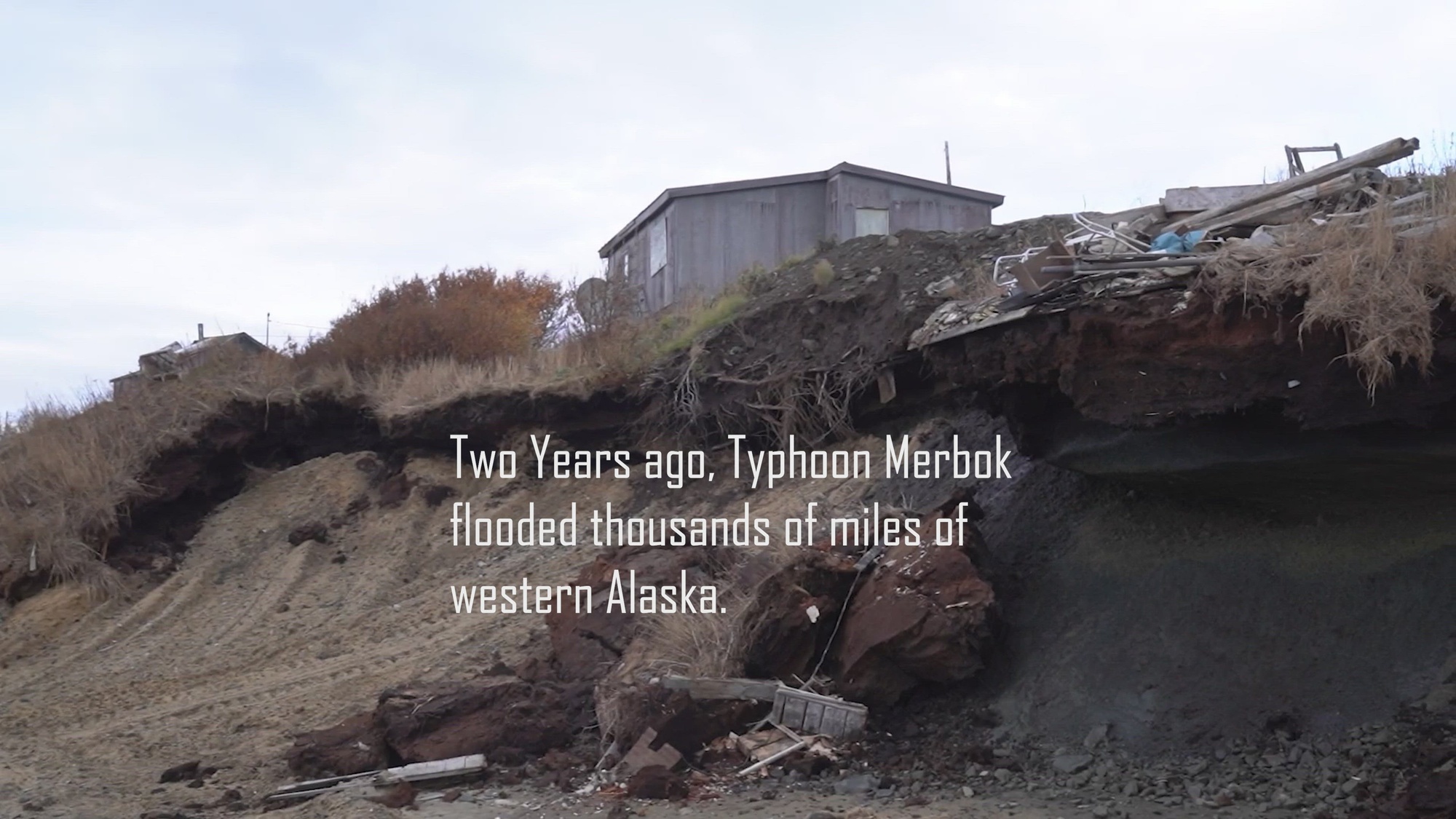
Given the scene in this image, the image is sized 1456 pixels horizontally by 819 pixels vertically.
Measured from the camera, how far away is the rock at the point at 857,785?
793 centimetres

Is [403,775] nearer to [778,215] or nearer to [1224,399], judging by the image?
[1224,399]

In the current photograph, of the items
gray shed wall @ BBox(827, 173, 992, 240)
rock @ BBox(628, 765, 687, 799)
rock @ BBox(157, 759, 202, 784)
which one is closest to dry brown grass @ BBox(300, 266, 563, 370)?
gray shed wall @ BBox(827, 173, 992, 240)

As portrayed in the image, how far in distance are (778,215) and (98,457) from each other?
11076 mm

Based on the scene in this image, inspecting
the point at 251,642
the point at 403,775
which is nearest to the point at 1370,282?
the point at 403,775

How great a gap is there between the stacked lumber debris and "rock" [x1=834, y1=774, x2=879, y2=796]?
325cm

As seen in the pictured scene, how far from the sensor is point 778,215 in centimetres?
2211

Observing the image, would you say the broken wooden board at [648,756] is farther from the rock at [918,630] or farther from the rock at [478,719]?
the rock at [918,630]

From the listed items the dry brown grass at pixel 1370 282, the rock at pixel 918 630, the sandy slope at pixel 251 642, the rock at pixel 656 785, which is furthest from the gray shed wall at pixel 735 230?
the dry brown grass at pixel 1370 282

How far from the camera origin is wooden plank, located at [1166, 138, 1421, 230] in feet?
27.6

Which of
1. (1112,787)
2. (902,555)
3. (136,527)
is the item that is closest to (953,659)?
(902,555)

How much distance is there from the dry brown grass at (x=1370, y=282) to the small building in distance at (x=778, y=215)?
1399 cm

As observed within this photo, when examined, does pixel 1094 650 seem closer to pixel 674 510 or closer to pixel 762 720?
pixel 762 720

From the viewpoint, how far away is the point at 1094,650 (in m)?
8.88

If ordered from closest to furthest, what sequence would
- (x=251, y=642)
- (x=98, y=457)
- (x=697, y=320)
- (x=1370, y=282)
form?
(x=1370, y=282) < (x=251, y=642) < (x=697, y=320) < (x=98, y=457)
